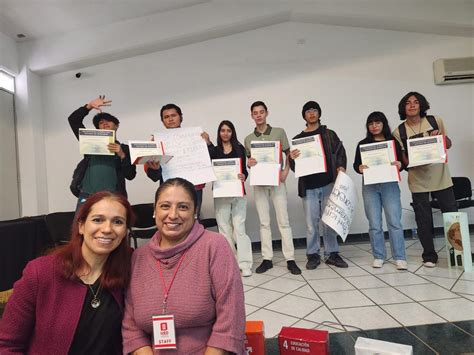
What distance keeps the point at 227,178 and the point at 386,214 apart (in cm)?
155

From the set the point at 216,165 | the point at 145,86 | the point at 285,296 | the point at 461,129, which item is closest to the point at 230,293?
the point at 285,296

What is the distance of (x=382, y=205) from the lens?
2760mm

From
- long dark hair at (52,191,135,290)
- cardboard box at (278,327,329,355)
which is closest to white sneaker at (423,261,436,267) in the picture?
cardboard box at (278,327,329,355)

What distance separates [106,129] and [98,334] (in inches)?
77.4

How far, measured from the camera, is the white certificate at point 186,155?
2.54 meters

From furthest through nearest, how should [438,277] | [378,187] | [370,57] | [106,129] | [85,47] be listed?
1. [370,57]
2. [85,47]
3. [378,187]
4. [106,129]
5. [438,277]

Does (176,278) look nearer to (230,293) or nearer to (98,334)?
(230,293)

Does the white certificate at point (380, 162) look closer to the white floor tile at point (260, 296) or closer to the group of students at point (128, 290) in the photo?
the white floor tile at point (260, 296)

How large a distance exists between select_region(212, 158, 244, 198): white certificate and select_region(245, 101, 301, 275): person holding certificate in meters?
0.16

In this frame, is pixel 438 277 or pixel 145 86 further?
pixel 145 86

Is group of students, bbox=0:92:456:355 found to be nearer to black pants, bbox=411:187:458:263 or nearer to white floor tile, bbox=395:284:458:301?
white floor tile, bbox=395:284:458:301

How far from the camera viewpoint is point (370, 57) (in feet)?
13.6

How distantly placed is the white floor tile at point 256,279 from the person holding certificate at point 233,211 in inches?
2.5

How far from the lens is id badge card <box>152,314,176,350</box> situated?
0.98 meters
